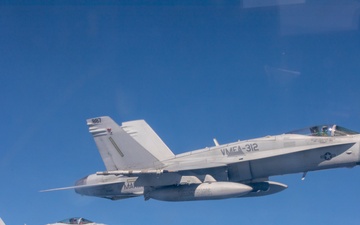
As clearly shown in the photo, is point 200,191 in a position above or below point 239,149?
below

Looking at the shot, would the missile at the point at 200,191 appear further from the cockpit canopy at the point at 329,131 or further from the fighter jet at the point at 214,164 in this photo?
the cockpit canopy at the point at 329,131

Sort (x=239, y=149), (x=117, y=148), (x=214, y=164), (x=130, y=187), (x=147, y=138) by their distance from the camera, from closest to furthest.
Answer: (x=214, y=164) < (x=239, y=149) < (x=130, y=187) < (x=117, y=148) < (x=147, y=138)

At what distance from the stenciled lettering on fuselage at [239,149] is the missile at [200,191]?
1.91 m

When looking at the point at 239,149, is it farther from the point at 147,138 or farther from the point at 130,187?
the point at 147,138

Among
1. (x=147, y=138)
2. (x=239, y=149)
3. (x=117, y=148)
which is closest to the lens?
(x=239, y=149)

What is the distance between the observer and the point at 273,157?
2125 cm

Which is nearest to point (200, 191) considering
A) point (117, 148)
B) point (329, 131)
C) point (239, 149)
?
point (239, 149)

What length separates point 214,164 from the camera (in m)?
21.7

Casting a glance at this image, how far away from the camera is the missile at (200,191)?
20.0 metres

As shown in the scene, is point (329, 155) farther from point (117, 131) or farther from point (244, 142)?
point (117, 131)

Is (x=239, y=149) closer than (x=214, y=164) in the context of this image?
No

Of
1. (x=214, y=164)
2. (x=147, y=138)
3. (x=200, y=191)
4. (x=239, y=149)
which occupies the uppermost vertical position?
→ (x=147, y=138)

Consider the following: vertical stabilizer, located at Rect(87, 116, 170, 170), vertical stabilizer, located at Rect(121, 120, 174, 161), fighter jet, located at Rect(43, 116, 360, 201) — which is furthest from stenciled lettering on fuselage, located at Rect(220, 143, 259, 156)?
vertical stabilizer, located at Rect(121, 120, 174, 161)

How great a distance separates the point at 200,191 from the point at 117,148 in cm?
496
